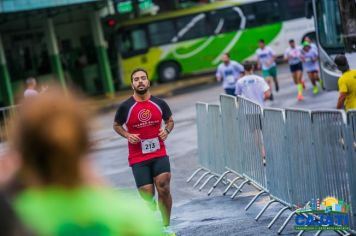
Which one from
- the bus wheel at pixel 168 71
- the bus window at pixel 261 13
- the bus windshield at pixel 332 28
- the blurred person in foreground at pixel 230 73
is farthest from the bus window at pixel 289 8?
the blurred person in foreground at pixel 230 73

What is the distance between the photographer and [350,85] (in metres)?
11.6

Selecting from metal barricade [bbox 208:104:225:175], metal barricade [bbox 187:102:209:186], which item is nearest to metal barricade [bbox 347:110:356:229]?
metal barricade [bbox 208:104:225:175]

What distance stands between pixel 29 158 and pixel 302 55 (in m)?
20.9

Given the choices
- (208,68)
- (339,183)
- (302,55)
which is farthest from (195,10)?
(339,183)

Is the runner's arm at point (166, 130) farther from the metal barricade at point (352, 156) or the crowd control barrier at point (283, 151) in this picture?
the metal barricade at point (352, 156)

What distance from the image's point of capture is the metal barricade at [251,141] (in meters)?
10.1

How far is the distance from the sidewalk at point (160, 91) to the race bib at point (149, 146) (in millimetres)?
21830

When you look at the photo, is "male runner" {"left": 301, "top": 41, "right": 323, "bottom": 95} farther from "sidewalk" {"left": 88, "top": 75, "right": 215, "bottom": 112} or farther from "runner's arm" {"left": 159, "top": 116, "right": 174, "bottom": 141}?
"runner's arm" {"left": 159, "top": 116, "right": 174, "bottom": 141}

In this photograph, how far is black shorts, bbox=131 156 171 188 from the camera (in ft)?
28.3

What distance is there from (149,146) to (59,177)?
601 centimetres

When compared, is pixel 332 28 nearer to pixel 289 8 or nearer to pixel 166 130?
pixel 166 130

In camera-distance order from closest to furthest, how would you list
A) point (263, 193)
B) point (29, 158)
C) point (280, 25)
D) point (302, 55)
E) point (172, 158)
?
1. point (29, 158)
2. point (263, 193)
3. point (172, 158)
4. point (302, 55)
5. point (280, 25)

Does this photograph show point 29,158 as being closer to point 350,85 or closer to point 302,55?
point 350,85

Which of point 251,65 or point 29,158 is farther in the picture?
point 251,65
